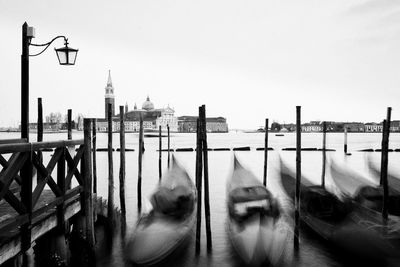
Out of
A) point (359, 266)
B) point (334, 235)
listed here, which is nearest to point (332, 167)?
point (334, 235)

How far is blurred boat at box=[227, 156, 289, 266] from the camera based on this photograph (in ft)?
16.5

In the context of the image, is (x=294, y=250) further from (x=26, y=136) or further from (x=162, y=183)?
(x=26, y=136)

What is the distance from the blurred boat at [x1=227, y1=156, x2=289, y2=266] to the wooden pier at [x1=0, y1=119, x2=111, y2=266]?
6.93 ft

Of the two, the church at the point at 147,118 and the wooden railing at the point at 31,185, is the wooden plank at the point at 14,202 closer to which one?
the wooden railing at the point at 31,185

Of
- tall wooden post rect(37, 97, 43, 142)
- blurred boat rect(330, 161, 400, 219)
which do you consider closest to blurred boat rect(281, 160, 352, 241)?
blurred boat rect(330, 161, 400, 219)

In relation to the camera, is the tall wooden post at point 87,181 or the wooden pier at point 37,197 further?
the tall wooden post at point 87,181

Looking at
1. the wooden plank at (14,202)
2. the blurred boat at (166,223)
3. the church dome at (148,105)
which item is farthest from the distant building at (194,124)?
the wooden plank at (14,202)

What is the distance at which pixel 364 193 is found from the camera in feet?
24.7

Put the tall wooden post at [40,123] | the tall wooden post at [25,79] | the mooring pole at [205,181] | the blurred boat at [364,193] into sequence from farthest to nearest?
the tall wooden post at [40,123]
the blurred boat at [364,193]
the mooring pole at [205,181]
the tall wooden post at [25,79]

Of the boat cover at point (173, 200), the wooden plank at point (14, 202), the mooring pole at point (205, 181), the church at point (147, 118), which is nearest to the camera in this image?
the wooden plank at point (14, 202)

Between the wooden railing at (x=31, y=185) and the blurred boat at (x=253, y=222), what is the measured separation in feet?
7.10

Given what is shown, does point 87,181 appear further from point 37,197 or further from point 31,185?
point 31,185

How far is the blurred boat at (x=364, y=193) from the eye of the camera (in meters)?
7.17

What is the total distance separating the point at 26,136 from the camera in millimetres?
5254
